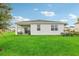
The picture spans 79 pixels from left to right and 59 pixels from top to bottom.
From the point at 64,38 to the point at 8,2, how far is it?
96 cm

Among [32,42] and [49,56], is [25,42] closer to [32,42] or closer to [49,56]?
[32,42]

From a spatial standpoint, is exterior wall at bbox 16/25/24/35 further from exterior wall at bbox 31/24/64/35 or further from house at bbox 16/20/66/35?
exterior wall at bbox 31/24/64/35

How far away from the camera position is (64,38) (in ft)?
12.7

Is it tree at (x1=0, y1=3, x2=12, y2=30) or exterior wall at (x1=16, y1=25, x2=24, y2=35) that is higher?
tree at (x1=0, y1=3, x2=12, y2=30)

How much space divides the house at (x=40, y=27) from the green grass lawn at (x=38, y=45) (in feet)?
0.21

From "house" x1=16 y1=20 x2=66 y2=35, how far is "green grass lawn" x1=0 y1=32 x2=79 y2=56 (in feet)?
0.21

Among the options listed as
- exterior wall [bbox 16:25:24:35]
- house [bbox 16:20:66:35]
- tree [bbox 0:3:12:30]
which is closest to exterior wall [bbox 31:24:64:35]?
house [bbox 16:20:66:35]

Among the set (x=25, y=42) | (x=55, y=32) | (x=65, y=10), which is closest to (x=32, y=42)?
(x=25, y=42)

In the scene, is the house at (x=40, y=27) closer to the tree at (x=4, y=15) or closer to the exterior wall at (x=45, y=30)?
the exterior wall at (x=45, y=30)

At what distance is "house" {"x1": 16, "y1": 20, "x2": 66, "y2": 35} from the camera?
12.7 ft

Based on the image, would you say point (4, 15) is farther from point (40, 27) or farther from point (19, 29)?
point (40, 27)

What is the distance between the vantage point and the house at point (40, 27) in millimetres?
3857

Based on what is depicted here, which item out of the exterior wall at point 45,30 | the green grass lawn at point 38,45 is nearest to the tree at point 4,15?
the green grass lawn at point 38,45

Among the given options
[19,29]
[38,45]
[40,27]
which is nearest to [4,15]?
[19,29]
